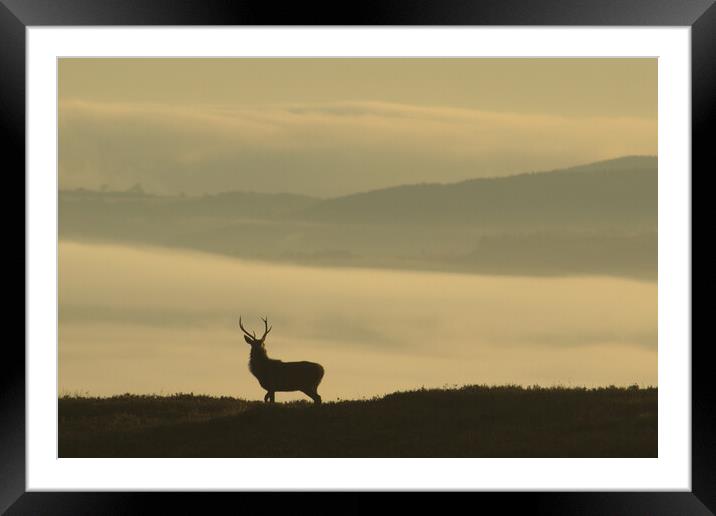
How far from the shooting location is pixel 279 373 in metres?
4.16

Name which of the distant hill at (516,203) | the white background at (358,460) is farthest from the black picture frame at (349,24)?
the distant hill at (516,203)

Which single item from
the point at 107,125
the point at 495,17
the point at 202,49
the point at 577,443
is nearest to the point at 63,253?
the point at 107,125

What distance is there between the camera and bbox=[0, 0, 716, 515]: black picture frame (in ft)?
10.2

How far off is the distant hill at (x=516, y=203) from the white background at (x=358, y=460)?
25.9 inches

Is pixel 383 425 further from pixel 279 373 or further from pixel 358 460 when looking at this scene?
pixel 279 373

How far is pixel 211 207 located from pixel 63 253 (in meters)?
0.73

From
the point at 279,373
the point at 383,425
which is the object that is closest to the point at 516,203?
the point at 383,425

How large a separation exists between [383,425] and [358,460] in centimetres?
41

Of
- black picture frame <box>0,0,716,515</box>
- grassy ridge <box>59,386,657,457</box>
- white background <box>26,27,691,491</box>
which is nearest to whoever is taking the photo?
black picture frame <box>0,0,716,515</box>

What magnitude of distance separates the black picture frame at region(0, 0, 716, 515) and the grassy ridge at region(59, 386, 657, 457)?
498 millimetres

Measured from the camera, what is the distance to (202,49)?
3.50 meters

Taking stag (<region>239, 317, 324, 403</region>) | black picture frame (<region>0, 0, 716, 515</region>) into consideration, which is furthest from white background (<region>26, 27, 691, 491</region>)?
stag (<region>239, 317, 324, 403</region>)

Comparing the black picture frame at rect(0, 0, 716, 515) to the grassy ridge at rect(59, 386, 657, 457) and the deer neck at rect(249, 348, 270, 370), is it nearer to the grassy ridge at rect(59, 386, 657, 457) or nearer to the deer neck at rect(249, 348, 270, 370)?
the grassy ridge at rect(59, 386, 657, 457)

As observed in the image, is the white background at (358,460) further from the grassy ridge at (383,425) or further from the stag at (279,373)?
the stag at (279,373)
